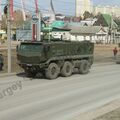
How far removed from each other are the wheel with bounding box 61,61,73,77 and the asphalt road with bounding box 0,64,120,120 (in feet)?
4.50

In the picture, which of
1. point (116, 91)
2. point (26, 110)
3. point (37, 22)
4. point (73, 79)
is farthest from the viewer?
point (37, 22)

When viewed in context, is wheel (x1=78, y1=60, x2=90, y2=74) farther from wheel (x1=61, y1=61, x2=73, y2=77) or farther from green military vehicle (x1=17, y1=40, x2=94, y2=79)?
wheel (x1=61, y1=61, x2=73, y2=77)

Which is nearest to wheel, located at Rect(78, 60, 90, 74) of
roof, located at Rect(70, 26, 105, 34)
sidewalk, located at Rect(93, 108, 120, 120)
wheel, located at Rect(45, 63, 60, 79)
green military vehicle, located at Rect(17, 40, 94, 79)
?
green military vehicle, located at Rect(17, 40, 94, 79)

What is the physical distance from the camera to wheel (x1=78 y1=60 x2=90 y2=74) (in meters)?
28.0

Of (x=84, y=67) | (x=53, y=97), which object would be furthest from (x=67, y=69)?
(x=53, y=97)

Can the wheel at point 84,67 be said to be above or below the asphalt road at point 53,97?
above

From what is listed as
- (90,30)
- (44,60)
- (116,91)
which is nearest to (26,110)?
(116,91)

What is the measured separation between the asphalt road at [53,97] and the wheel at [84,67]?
3368 millimetres

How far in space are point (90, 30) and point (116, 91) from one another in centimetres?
9958

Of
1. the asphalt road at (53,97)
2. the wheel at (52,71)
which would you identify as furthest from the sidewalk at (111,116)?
the wheel at (52,71)

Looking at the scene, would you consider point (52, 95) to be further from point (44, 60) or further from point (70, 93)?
point (44, 60)

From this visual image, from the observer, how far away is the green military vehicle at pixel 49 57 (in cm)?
2444

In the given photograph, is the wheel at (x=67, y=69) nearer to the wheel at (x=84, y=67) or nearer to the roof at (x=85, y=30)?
the wheel at (x=84, y=67)

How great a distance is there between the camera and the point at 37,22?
51000 millimetres
